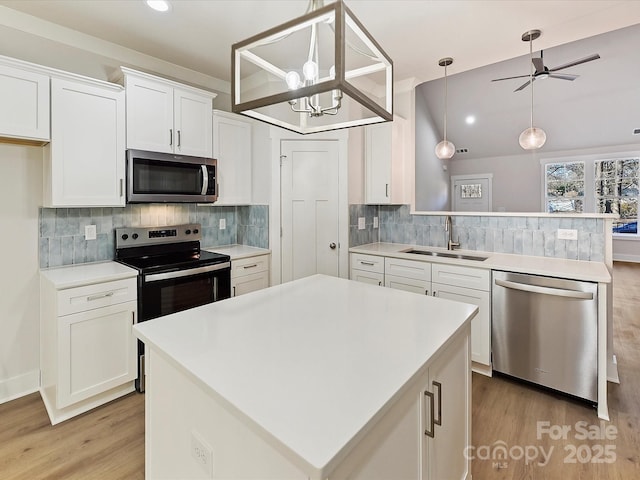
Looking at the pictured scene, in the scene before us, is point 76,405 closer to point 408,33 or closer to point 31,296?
point 31,296

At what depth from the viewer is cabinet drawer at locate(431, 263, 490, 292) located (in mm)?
2668

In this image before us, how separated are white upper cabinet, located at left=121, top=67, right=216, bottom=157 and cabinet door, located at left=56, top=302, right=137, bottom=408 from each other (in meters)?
1.29

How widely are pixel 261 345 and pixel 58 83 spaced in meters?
2.34

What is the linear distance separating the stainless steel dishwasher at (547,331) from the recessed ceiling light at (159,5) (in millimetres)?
3024

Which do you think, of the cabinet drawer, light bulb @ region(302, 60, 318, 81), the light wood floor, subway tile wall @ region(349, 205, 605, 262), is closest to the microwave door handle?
subway tile wall @ region(349, 205, 605, 262)

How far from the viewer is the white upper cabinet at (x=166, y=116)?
259 cm

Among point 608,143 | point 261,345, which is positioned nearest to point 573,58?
point 608,143

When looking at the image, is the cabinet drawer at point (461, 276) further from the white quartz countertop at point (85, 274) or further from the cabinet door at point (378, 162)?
the white quartz countertop at point (85, 274)

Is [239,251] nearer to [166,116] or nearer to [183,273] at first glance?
[183,273]

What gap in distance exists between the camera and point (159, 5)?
221 cm

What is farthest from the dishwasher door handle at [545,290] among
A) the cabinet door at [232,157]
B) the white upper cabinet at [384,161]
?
the cabinet door at [232,157]

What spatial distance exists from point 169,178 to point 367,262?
1965 mm

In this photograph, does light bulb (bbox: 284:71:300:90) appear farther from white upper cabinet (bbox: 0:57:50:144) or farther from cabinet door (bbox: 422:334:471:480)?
white upper cabinet (bbox: 0:57:50:144)

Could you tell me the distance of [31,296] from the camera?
250 cm
